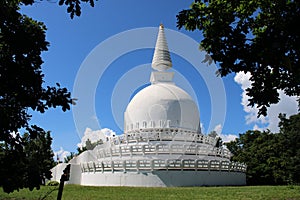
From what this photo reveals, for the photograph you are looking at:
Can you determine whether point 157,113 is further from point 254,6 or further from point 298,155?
point 254,6

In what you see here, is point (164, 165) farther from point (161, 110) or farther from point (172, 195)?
point (161, 110)

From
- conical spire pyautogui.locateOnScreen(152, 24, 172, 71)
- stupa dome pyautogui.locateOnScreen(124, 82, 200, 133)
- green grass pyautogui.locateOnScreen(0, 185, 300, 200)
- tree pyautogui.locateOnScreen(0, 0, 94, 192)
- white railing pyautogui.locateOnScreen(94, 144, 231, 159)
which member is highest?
conical spire pyautogui.locateOnScreen(152, 24, 172, 71)

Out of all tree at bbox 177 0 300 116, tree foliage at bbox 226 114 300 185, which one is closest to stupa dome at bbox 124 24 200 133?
tree foliage at bbox 226 114 300 185

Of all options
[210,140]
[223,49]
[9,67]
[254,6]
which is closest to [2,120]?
[9,67]

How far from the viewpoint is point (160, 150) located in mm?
25047

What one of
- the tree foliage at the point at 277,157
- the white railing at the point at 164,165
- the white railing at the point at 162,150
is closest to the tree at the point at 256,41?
the white railing at the point at 164,165

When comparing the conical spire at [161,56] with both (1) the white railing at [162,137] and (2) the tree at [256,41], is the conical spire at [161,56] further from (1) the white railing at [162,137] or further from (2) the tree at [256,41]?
(2) the tree at [256,41]

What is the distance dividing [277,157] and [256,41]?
3012cm

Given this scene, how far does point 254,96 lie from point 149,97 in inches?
1069

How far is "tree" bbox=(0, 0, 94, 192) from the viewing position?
17.3 feet

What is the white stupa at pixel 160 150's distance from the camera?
22047mm

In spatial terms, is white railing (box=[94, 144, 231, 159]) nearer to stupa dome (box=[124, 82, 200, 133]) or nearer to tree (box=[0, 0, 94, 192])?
stupa dome (box=[124, 82, 200, 133])

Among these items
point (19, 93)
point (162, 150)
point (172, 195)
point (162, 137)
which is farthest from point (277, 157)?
point (19, 93)

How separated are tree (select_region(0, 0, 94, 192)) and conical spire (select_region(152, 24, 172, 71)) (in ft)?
110
